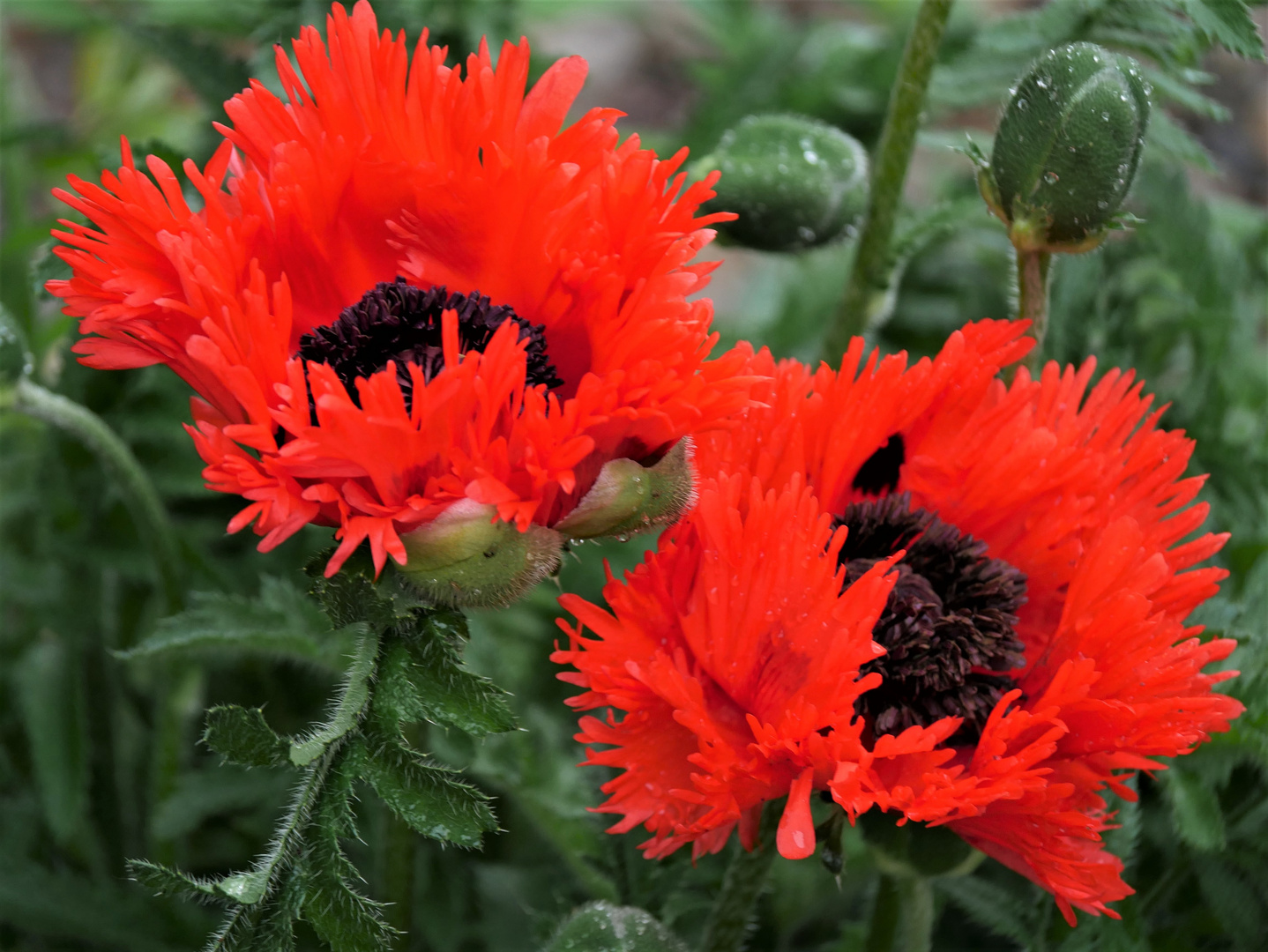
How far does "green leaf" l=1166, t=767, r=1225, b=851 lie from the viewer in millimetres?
1471

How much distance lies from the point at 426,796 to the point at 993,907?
2.74 feet

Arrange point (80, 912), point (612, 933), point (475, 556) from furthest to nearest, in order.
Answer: point (80, 912) < point (612, 933) < point (475, 556)

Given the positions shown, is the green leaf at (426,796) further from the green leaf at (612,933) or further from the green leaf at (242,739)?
the green leaf at (612,933)

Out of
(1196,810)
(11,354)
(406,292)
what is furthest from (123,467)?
(1196,810)

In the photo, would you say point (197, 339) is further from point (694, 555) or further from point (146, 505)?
point (146, 505)

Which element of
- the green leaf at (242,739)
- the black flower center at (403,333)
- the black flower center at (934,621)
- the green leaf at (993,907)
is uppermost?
the black flower center at (403,333)

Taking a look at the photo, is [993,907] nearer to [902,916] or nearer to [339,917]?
[902,916]

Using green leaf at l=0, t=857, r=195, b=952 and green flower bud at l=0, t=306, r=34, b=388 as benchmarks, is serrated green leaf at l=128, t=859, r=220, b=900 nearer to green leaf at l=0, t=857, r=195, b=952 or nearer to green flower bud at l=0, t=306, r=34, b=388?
green flower bud at l=0, t=306, r=34, b=388

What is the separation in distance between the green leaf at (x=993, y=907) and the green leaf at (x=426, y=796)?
72cm

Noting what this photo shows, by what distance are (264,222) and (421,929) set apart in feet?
4.06

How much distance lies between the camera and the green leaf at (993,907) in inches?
61.6

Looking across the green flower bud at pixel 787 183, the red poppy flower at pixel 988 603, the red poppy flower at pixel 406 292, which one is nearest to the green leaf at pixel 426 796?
the red poppy flower at pixel 988 603

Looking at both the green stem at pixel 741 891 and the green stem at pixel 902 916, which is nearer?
the green stem at pixel 741 891

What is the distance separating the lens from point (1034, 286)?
4.61 feet
